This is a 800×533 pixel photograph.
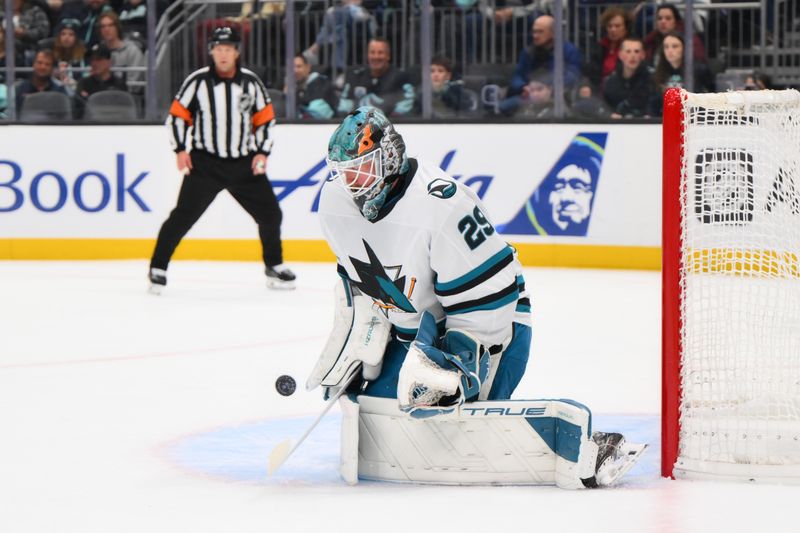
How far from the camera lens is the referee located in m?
6.85

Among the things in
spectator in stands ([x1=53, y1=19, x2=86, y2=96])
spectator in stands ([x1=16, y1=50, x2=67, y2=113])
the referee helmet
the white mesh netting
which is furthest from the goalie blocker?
spectator in stands ([x1=53, y1=19, x2=86, y2=96])

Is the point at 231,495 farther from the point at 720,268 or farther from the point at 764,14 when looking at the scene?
the point at 764,14

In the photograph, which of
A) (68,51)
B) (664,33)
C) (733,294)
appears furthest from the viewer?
(68,51)

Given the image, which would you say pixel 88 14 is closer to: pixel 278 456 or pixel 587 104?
pixel 587 104

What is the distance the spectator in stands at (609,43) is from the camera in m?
7.97

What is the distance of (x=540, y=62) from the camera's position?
8039 mm

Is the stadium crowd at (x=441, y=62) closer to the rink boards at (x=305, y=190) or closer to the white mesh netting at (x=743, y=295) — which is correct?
the rink boards at (x=305, y=190)

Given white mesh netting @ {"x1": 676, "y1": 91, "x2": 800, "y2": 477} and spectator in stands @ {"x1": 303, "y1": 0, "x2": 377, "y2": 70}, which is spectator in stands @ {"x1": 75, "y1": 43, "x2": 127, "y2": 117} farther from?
white mesh netting @ {"x1": 676, "y1": 91, "x2": 800, "y2": 477}

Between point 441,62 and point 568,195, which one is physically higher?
point 441,62

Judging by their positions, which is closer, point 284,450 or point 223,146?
point 284,450

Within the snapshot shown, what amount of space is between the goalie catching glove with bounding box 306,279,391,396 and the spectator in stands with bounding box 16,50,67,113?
6081 millimetres

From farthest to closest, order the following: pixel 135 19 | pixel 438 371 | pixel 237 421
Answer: pixel 135 19 → pixel 237 421 → pixel 438 371

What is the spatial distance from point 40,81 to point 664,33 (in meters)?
3.90

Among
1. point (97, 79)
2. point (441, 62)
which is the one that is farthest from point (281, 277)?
point (97, 79)
